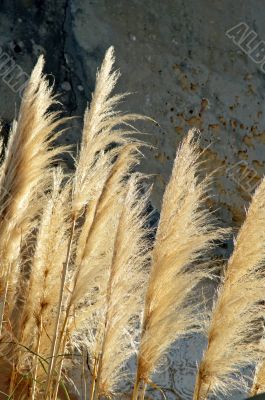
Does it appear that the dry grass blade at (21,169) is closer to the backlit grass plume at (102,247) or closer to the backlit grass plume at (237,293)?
the backlit grass plume at (102,247)

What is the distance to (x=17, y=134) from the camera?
219 centimetres

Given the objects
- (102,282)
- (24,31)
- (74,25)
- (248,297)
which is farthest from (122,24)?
(248,297)

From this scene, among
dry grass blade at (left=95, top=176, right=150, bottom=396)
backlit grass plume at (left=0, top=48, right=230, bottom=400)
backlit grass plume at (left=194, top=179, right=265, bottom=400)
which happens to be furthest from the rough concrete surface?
backlit grass plume at (left=194, top=179, right=265, bottom=400)

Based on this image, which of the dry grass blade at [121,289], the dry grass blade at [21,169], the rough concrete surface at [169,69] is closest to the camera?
the dry grass blade at [121,289]

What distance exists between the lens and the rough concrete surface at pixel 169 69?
4.25m

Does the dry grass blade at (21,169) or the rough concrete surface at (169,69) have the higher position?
the rough concrete surface at (169,69)

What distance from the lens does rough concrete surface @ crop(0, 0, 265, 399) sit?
14.0ft

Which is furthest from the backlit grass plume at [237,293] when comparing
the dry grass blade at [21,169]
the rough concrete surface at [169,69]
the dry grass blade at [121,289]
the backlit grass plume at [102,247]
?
the rough concrete surface at [169,69]

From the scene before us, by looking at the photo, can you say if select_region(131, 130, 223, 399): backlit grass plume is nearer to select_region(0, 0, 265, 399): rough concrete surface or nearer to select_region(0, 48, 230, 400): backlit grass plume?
select_region(0, 48, 230, 400): backlit grass plume

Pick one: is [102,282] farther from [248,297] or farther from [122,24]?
[122,24]

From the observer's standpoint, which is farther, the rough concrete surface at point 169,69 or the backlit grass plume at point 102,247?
the rough concrete surface at point 169,69

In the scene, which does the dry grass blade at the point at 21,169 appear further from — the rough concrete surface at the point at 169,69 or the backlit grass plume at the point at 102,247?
the rough concrete surface at the point at 169,69

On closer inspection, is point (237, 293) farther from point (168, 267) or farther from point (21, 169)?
point (21, 169)

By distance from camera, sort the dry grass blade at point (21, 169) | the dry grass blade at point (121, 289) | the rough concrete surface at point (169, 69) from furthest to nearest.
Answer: the rough concrete surface at point (169, 69), the dry grass blade at point (21, 169), the dry grass blade at point (121, 289)
